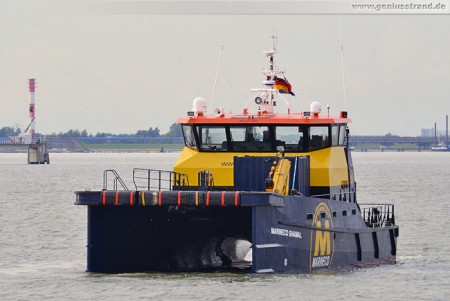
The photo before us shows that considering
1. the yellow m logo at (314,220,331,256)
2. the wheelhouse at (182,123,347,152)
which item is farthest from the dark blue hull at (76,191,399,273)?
the wheelhouse at (182,123,347,152)

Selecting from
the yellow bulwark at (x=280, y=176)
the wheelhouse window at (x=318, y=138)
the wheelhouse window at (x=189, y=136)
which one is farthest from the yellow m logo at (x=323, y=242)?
the wheelhouse window at (x=189, y=136)

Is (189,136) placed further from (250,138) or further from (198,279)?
(198,279)

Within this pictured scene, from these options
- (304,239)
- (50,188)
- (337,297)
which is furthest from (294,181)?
(50,188)

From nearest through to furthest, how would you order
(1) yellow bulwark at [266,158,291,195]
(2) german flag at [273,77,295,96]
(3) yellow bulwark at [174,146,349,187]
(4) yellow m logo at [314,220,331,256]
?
1. (1) yellow bulwark at [266,158,291,195]
2. (4) yellow m logo at [314,220,331,256]
3. (3) yellow bulwark at [174,146,349,187]
4. (2) german flag at [273,77,295,96]

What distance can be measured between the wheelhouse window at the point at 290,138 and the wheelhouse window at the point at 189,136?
7.02 feet

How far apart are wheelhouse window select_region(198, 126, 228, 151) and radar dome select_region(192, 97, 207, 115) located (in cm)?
52

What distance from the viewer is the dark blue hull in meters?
27.4

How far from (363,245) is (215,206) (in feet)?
21.9

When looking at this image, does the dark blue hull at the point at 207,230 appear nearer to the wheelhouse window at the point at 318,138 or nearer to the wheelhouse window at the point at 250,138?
the wheelhouse window at the point at 318,138

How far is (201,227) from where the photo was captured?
2972 cm

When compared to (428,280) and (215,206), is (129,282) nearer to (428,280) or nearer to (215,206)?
(215,206)

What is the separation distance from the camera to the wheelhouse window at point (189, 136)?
31.6m

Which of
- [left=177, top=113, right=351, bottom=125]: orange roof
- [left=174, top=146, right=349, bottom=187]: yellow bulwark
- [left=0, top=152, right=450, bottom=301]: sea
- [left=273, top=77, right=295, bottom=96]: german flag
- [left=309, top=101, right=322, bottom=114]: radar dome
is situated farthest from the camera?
[left=273, top=77, right=295, bottom=96]: german flag

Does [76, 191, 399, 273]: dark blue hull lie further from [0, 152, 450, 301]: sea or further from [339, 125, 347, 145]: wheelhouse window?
[339, 125, 347, 145]: wheelhouse window
